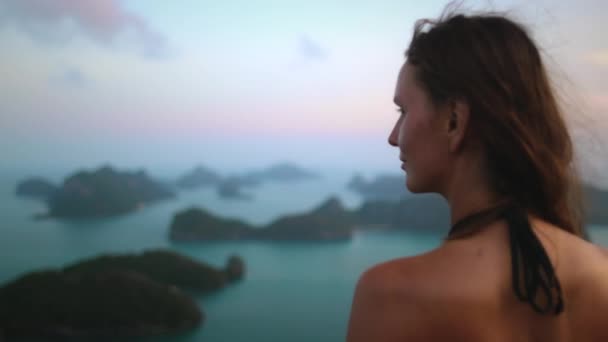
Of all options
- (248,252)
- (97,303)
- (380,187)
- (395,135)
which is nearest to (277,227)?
(248,252)

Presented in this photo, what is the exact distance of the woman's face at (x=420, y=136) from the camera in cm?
57

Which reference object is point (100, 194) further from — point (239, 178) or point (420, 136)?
point (420, 136)

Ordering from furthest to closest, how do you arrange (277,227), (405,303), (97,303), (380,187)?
(380,187) → (277,227) → (97,303) → (405,303)

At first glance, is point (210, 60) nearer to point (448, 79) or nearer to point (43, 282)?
point (43, 282)

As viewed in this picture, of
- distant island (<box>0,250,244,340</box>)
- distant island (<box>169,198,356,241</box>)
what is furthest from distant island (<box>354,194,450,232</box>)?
distant island (<box>0,250,244,340</box>)

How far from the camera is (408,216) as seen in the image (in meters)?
1.72

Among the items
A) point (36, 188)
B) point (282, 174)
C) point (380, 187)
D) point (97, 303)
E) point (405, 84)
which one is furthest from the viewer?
point (380, 187)

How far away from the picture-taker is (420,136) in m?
0.58

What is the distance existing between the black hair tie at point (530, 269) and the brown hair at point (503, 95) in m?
0.05

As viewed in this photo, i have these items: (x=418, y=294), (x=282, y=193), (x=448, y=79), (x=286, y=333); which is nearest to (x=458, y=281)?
(x=418, y=294)

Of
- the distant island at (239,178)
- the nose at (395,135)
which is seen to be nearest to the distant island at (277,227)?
the distant island at (239,178)

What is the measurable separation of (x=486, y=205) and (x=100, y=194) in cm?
121

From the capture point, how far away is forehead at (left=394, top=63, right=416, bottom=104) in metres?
0.60

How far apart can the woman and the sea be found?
0.91 m
